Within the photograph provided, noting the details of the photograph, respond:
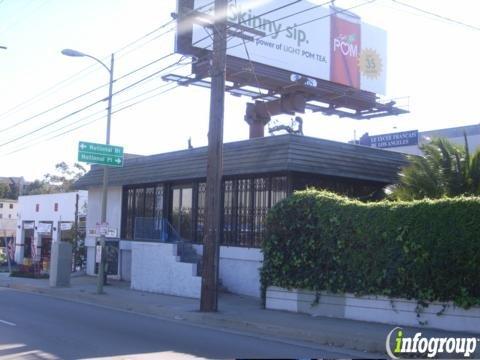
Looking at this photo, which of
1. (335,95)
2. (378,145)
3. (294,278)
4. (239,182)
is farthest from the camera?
(378,145)

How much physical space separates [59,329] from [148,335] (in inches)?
78.8

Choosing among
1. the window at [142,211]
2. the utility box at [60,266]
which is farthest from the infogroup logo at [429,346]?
the utility box at [60,266]

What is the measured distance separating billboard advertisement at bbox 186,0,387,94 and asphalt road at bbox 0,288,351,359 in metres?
14.1

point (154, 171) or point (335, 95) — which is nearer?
point (154, 171)

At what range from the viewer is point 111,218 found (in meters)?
30.2

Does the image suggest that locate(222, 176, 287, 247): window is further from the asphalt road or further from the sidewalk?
the asphalt road

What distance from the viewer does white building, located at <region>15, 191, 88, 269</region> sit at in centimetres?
4391

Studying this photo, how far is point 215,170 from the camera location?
17094mm

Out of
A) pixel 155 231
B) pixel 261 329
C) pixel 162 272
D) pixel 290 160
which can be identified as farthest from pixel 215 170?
pixel 155 231

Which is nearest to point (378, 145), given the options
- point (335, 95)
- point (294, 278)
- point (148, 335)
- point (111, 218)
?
point (335, 95)

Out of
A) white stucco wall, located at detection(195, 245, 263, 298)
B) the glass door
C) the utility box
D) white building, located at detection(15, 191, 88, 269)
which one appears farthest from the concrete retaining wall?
white building, located at detection(15, 191, 88, 269)

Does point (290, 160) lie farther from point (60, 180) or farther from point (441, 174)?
point (60, 180)

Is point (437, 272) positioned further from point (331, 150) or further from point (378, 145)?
point (378, 145)

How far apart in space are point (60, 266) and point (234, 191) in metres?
8.44
